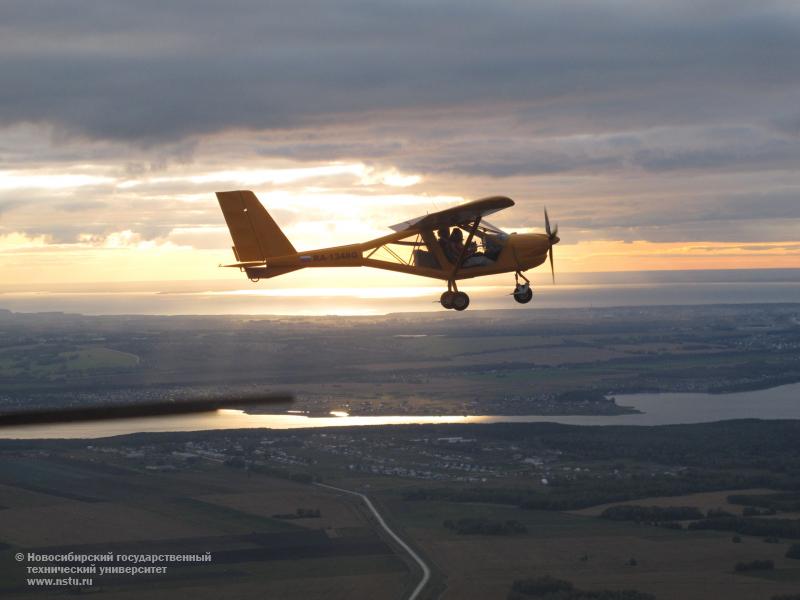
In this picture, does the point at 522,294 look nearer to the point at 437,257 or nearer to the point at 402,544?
the point at 437,257

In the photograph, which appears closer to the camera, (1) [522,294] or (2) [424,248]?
(1) [522,294]

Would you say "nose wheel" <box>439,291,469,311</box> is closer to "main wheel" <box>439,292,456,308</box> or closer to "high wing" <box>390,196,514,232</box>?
"main wheel" <box>439,292,456,308</box>

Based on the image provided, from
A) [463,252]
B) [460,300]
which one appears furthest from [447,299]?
[463,252]

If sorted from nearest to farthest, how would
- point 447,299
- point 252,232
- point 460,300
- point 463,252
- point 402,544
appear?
point 460,300
point 447,299
point 463,252
point 252,232
point 402,544

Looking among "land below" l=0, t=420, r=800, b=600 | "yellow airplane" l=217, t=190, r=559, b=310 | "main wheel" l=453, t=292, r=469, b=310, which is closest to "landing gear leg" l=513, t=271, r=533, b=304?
"yellow airplane" l=217, t=190, r=559, b=310

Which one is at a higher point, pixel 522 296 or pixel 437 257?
pixel 437 257

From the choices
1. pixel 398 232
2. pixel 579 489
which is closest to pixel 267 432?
pixel 579 489
